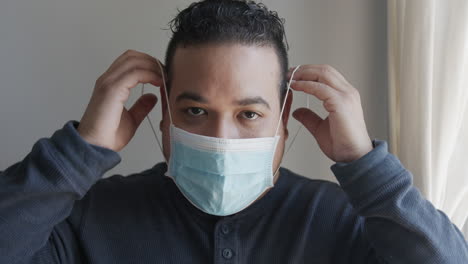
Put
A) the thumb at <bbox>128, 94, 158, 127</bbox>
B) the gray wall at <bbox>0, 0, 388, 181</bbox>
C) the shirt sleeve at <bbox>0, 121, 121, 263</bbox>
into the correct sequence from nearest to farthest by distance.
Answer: the shirt sleeve at <bbox>0, 121, 121, 263</bbox> → the thumb at <bbox>128, 94, 158, 127</bbox> → the gray wall at <bbox>0, 0, 388, 181</bbox>

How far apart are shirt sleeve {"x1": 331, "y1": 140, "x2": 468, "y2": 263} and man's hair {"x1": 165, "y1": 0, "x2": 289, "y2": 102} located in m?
0.29

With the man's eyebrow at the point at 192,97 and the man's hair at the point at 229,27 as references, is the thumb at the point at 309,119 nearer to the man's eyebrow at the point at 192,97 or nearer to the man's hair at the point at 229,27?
the man's hair at the point at 229,27

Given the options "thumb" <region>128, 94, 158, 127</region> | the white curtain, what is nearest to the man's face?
"thumb" <region>128, 94, 158, 127</region>

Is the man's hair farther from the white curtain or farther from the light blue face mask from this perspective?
the white curtain

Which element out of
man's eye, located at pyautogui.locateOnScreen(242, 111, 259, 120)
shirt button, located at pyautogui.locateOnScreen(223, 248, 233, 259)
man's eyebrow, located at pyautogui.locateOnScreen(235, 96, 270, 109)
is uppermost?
man's eyebrow, located at pyautogui.locateOnScreen(235, 96, 270, 109)

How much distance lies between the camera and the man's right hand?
1.05 m

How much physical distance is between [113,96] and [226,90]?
11.1 inches

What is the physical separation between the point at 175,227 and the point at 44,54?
820mm

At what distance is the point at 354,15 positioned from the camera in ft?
4.91

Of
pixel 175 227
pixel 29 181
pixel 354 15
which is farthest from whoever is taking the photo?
pixel 354 15

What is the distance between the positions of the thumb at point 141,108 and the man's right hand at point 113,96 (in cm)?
9

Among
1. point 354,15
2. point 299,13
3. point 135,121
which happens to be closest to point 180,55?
point 135,121

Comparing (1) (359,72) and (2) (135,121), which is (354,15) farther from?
(2) (135,121)

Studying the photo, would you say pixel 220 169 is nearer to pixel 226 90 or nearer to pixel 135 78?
pixel 226 90
